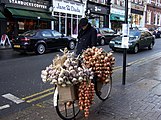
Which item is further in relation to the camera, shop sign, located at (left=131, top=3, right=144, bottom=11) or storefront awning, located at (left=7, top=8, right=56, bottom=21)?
shop sign, located at (left=131, top=3, right=144, bottom=11)

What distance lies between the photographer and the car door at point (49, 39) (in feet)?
46.4

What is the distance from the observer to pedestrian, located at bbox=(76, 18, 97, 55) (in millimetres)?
5082

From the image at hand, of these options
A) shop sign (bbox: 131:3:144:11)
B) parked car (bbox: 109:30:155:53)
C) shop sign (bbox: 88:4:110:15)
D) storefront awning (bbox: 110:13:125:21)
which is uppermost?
shop sign (bbox: 131:3:144:11)

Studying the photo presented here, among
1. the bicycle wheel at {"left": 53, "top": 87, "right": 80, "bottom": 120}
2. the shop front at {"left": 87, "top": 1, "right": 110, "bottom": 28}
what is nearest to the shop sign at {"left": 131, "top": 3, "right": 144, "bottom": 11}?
the shop front at {"left": 87, "top": 1, "right": 110, "bottom": 28}

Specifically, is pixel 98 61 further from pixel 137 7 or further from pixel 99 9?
pixel 137 7

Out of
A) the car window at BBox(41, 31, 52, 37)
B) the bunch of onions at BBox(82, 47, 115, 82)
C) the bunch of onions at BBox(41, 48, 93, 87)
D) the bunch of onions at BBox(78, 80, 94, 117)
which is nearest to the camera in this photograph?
the bunch of onions at BBox(41, 48, 93, 87)

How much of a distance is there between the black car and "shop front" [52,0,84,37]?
8781 millimetres

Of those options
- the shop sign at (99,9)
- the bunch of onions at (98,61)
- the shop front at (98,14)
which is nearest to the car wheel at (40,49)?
the bunch of onions at (98,61)

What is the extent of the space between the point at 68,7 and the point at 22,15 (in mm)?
7743

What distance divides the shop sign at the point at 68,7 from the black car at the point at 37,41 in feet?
29.8

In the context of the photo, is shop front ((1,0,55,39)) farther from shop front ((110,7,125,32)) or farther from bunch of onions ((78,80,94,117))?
bunch of onions ((78,80,94,117))

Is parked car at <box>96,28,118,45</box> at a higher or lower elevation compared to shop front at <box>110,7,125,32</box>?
lower

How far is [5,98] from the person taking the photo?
5402 mm

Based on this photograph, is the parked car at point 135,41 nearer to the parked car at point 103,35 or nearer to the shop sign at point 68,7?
the parked car at point 103,35
